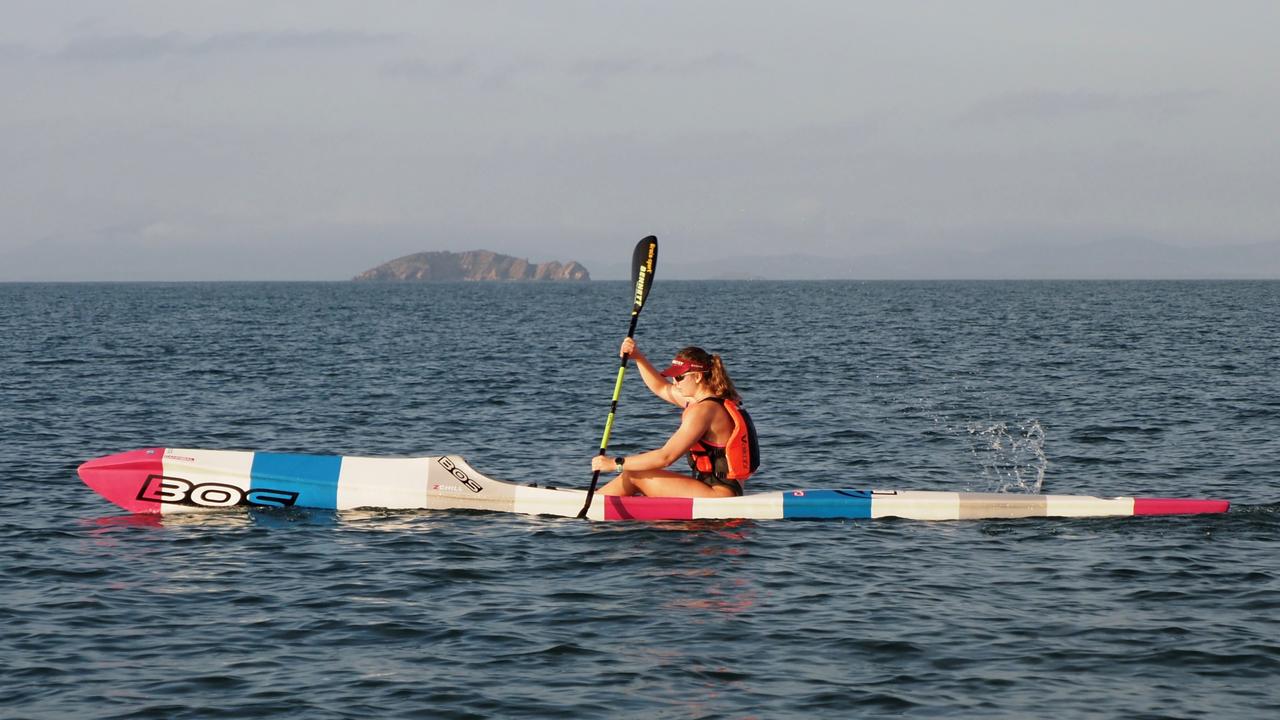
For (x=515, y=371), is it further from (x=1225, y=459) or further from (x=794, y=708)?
(x=794, y=708)

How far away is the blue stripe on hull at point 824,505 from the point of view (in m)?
12.3

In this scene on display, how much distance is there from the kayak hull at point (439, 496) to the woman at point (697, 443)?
0.55 ft

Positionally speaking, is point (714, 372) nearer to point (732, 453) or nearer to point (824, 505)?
point (732, 453)

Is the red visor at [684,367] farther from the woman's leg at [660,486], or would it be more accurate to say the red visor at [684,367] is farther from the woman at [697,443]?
the woman's leg at [660,486]

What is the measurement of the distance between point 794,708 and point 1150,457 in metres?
11.0

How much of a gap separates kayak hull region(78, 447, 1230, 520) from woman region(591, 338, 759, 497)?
168 mm

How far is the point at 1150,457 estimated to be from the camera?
55.1 ft

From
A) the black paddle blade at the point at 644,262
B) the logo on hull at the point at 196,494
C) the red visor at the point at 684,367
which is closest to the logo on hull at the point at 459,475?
the logo on hull at the point at 196,494

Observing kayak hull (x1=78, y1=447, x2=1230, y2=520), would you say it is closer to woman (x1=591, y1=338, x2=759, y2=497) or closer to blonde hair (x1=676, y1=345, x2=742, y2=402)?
woman (x1=591, y1=338, x2=759, y2=497)

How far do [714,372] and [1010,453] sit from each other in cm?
737

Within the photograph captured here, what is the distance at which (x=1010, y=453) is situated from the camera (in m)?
17.8

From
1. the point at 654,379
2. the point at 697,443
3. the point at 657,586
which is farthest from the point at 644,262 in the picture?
the point at 657,586

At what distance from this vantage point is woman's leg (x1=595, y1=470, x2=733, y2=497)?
40.3 feet

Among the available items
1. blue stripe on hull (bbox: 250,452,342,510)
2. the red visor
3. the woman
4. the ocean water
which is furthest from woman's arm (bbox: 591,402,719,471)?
blue stripe on hull (bbox: 250,452,342,510)
